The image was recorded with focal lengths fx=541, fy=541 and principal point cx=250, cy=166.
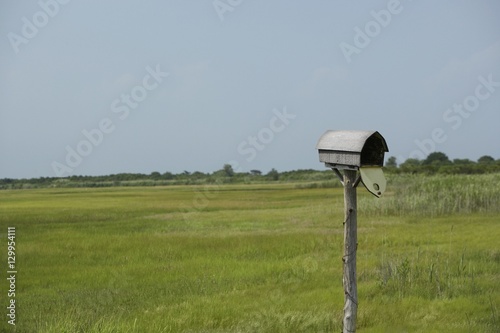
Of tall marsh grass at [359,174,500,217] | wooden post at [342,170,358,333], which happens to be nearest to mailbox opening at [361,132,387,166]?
wooden post at [342,170,358,333]

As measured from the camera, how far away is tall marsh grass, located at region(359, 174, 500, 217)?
24078mm

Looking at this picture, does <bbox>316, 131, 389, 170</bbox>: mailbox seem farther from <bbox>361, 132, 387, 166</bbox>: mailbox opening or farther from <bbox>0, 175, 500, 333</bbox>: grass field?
<bbox>0, 175, 500, 333</bbox>: grass field

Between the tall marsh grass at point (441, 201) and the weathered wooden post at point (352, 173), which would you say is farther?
the tall marsh grass at point (441, 201)

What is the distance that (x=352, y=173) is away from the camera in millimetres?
6344

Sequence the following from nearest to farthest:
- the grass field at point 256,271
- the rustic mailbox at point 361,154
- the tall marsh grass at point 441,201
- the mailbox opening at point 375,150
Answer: the rustic mailbox at point 361,154
the mailbox opening at point 375,150
the grass field at point 256,271
the tall marsh grass at point 441,201

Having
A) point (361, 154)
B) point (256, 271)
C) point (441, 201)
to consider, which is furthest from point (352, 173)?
point (441, 201)

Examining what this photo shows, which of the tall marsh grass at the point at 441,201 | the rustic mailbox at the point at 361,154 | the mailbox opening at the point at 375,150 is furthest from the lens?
the tall marsh grass at the point at 441,201

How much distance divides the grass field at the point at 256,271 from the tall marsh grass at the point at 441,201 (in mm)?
85

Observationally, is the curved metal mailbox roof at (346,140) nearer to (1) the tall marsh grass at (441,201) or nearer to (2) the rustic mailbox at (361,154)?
(2) the rustic mailbox at (361,154)

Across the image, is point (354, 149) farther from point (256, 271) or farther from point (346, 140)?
point (256, 271)

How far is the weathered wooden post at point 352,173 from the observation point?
20.3 ft

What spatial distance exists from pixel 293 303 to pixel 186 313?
6.08ft

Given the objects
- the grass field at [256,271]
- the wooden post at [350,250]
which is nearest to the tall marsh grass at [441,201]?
the grass field at [256,271]

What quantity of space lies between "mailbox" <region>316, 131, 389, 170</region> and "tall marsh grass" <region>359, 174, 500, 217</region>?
723 inches
